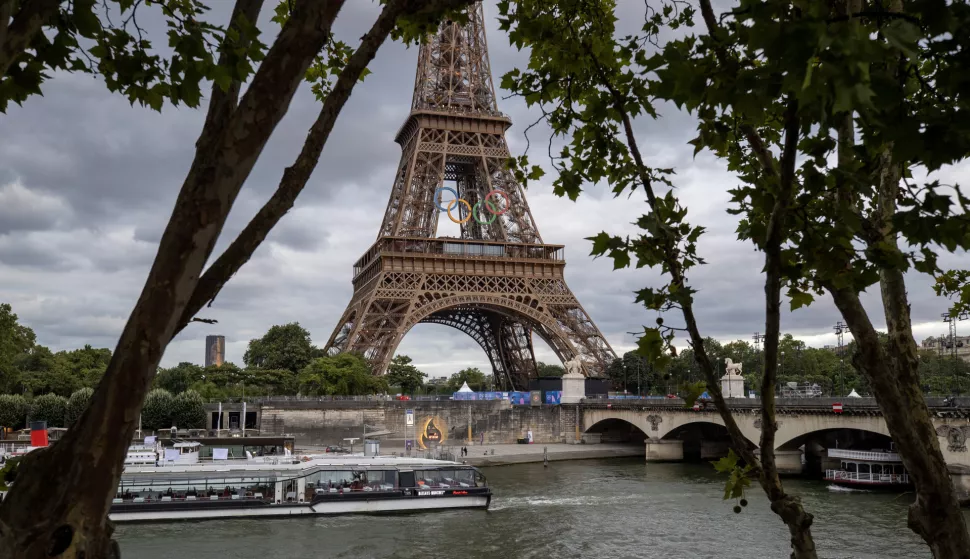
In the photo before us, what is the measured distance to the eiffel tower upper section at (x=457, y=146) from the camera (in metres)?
66.6

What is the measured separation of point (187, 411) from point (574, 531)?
37.6 m

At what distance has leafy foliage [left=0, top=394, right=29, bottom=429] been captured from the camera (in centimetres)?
5169

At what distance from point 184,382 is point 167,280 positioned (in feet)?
234

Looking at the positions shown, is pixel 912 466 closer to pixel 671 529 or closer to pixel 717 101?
pixel 717 101

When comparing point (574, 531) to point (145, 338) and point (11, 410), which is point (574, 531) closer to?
point (145, 338)

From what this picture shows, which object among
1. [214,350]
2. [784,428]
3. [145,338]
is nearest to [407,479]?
[784,428]

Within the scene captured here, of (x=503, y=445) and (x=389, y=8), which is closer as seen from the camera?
(x=389, y=8)

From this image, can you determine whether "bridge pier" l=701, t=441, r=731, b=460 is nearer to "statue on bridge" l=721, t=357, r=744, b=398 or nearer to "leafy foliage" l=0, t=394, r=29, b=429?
"statue on bridge" l=721, t=357, r=744, b=398

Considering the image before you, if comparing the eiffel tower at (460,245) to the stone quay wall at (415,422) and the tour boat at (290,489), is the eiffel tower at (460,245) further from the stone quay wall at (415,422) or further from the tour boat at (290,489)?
the tour boat at (290,489)

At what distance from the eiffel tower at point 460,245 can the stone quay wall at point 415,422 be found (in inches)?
149

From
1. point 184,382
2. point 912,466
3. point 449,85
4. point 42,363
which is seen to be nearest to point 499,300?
point 449,85

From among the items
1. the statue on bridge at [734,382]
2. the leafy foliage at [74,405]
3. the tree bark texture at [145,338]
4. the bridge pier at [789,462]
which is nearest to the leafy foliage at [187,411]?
the leafy foliage at [74,405]

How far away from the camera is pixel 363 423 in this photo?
57844 mm

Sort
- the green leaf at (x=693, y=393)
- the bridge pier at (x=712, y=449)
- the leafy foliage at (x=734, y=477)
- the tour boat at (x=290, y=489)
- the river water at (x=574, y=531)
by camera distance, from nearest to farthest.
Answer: the leafy foliage at (x=734, y=477)
the green leaf at (x=693, y=393)
the river water at (x=574, y=531)
the tour boat at (x=290, y=489)
the bridge pier at (x=712, y=449)
